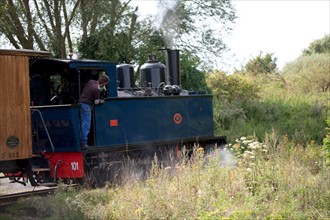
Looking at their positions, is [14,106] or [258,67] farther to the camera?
[258,67]

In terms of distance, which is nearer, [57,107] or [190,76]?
[57,107]

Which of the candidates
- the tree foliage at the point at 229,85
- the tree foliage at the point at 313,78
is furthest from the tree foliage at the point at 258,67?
the tree foliage at the point at 229,85

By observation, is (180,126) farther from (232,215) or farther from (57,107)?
(232,215)

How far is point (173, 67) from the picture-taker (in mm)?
13148

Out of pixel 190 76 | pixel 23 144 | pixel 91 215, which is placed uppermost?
pixel 190 76

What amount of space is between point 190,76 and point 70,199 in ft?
47.0

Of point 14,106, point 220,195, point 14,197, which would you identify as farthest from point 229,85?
point 220,195

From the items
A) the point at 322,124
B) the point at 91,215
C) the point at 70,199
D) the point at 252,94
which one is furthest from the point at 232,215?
the point at 252,94

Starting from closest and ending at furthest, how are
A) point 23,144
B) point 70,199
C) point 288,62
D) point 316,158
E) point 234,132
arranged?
1. point 70,199
2. point 23,144
3. point 316,158
4. point 234,132
5. point 288,62

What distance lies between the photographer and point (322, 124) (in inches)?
803

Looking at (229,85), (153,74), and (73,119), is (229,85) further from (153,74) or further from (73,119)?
(73,119)

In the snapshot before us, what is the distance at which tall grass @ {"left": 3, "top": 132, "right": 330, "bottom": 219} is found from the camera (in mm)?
6684

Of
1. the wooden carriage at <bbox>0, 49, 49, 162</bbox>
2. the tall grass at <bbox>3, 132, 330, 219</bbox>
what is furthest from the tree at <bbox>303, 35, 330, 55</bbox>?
the wooden carriage at <bbox>0, 49, 49, 162</bbox>

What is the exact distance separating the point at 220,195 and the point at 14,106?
135 inches
